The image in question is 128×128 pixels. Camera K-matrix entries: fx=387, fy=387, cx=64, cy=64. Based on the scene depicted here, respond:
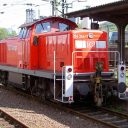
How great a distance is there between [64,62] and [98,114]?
2256mm

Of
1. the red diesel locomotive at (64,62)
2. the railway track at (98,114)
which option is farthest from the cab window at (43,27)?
the railway track at (98,114)

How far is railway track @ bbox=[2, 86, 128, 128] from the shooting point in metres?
10.1

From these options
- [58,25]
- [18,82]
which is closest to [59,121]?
[58,25]

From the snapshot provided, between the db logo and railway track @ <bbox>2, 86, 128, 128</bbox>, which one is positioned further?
the db logo

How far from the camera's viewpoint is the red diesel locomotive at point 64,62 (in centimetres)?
1187

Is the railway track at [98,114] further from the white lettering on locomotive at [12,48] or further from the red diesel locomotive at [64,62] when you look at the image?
the white lettering on locomotive at [12,48]

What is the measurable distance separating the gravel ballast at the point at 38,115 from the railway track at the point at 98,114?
0.21 metres

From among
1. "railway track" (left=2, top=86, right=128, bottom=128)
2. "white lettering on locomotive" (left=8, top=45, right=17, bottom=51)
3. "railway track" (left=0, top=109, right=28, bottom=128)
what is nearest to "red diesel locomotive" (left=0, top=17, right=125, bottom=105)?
"railway track" (left=2, top=86, right=128, bottom=128)

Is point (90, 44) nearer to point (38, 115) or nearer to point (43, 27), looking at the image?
point (43, 27)

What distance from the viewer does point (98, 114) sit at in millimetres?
11578

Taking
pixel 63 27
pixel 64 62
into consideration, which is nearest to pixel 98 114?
pixel 64 62

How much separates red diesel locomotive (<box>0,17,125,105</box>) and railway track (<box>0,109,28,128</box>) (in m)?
1.69

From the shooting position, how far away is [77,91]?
→ 1189cm

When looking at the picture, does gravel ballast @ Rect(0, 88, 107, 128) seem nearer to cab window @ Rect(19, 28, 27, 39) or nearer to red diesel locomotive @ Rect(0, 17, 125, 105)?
red diesel locomotive @ Rect(0, 17, 125, 105)
